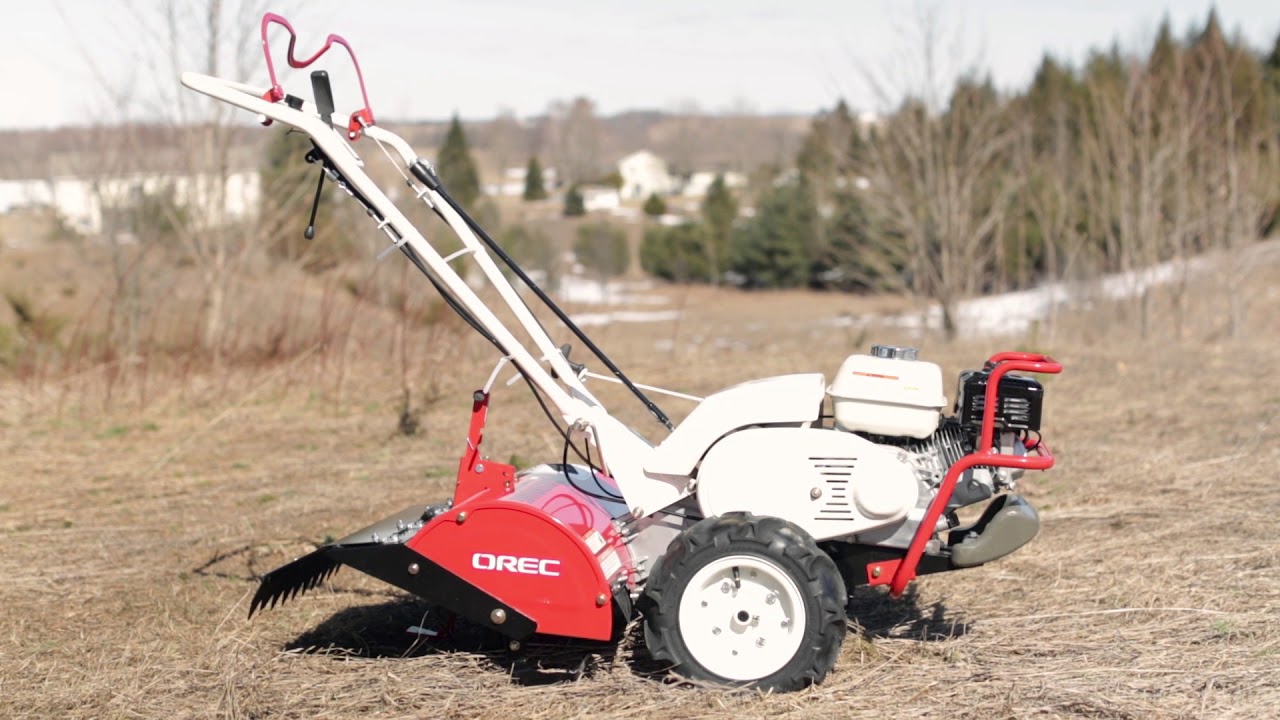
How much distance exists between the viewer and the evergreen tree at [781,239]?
1640 inches

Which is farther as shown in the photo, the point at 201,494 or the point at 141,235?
the point at 141,235

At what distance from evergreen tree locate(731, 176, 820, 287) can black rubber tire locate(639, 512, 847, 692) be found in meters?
37.4

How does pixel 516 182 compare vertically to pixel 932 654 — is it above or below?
above

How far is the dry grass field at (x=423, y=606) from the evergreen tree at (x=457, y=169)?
1595cm

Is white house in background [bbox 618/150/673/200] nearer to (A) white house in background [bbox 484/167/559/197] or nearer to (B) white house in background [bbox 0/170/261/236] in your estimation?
(A) white house in background [bbox 484/167/559/197]

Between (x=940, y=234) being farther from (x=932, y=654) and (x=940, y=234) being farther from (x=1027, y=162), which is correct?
(x=932, y=654)

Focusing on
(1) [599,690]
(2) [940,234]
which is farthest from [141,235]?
(1) [599,690]

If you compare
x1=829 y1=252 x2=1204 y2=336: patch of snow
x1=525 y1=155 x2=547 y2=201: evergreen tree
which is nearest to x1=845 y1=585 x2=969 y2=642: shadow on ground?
x1=829 y1=252 x2=1204 y2=336: patch of snow

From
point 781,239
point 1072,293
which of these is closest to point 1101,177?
point 1072,293

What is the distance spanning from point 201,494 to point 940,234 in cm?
1246

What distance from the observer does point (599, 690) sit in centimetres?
433

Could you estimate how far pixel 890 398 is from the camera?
4.37 m

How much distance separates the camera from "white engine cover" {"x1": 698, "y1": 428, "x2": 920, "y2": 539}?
14.0ft

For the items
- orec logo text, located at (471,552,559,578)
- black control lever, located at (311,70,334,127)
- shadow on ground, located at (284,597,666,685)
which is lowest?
shadow on ground, located at (284,597,666,685)
